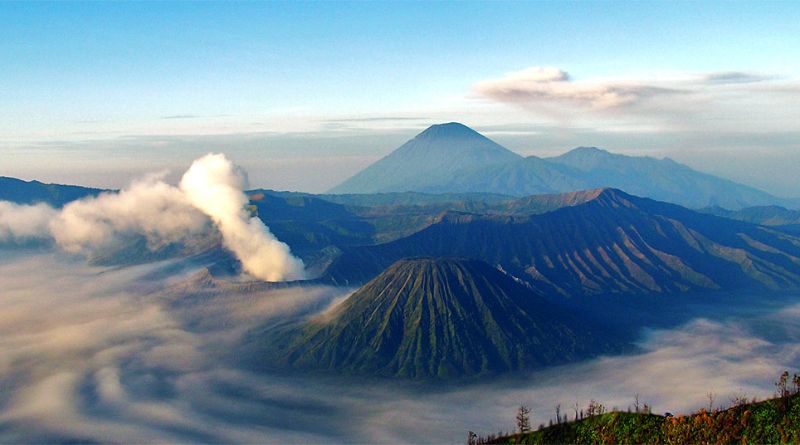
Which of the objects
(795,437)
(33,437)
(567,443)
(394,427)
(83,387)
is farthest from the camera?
(83,387)

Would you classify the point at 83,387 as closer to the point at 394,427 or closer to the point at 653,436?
the point at 394,427

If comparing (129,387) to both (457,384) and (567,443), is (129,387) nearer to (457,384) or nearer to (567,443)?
(457,384)

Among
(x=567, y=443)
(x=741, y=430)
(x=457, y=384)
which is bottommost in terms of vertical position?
(x=457, y=384)

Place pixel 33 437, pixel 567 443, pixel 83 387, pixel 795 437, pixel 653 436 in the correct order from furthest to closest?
pixel 83 387 → pixel 33 437 → pixel 567 443 → pixel 653 436 → pixel 795 437

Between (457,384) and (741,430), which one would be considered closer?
(741,430)

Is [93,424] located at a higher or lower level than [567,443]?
lower

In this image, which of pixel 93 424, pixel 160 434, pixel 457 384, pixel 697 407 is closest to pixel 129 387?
pixel 93 424
